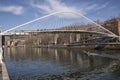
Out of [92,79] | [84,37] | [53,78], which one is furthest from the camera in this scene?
[84,37]

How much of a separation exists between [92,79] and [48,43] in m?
127

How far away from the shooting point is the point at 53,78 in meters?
27.0

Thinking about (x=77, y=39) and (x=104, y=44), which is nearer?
(x=104, y=44)

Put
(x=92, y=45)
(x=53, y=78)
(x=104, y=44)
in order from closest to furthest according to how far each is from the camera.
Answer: (x=53, y=78) < (x=104, y=44) < (x=92, y=45)

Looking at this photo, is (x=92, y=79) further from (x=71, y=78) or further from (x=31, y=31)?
(x=31, y=31)

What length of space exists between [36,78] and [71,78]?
3.84 meters

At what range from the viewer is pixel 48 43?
152 m

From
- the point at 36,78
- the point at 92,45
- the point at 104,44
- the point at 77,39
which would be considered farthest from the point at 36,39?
the point at 36,78

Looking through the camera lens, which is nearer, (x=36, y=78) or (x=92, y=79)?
(x=92, y=79)

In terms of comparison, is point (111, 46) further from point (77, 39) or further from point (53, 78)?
point (53, 78)

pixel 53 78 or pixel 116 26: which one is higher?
pixel 116 26

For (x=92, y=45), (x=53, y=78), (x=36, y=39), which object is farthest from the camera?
(x=36, y=39)

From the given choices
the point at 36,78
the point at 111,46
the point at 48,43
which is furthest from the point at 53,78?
the point at 48,43

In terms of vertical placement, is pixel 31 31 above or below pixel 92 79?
above
